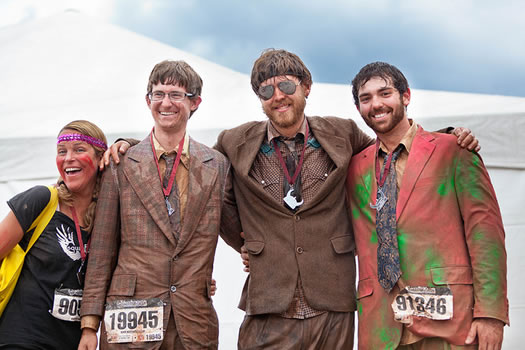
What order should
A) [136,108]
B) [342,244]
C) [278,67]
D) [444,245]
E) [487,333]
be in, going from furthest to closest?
1. [136,108]
2. [278,67]
3. [342,244]
4. [444,245]
5. [487,333]

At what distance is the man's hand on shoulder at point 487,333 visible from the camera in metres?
2.01

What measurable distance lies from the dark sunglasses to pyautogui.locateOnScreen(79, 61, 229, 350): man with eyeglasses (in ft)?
1.06

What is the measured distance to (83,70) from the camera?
18.4 feet

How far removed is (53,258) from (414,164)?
56.3 inches

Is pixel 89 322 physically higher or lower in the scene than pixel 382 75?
lower

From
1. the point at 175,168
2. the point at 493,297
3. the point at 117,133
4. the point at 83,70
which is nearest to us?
the point at 493,297

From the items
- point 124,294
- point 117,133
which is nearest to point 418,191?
point 124,294

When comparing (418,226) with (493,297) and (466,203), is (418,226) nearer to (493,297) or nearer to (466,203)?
(466,203)

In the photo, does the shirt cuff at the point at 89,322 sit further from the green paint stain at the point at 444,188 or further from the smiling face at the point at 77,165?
the green paint stain at the point at 444,188

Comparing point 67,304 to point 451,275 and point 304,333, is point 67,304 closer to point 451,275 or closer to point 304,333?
point 304,333

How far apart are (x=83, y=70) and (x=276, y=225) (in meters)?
3.95

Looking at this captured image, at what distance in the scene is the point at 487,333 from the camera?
2.01m

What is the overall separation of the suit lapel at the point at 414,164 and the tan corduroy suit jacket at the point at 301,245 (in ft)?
0.92

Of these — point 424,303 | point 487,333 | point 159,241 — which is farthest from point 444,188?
point 159,241
